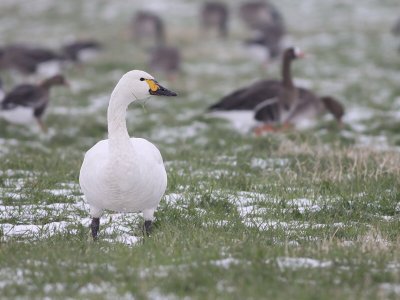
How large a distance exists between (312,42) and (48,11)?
59.2 ft

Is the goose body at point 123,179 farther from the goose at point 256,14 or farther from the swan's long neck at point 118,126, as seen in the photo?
the goose at point 256,14

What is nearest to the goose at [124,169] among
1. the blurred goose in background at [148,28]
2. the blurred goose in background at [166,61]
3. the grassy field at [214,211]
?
the grassy field at [214,211]

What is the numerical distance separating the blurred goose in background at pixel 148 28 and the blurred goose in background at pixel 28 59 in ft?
30.0

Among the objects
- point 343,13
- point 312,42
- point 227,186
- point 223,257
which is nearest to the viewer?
point 223,257

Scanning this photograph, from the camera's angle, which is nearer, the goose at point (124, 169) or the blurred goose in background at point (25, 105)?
the goose at point (124, 169)

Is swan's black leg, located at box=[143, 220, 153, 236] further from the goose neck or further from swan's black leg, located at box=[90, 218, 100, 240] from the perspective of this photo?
the goose neck

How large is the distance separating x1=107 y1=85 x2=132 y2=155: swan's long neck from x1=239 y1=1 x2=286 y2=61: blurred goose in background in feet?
66.5

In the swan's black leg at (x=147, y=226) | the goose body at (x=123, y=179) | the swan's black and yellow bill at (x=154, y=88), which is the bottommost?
the swan's black leg at (x=147, y=226)

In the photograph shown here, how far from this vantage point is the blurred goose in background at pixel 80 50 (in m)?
25.5

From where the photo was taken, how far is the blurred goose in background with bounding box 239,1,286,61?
89.1 ft

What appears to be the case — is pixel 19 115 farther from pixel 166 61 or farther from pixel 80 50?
pixel 80 50

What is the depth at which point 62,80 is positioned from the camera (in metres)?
18.1

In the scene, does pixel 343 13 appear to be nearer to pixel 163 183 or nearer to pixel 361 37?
pixel 361 37

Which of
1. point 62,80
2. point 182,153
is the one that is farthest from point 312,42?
point 182,153
